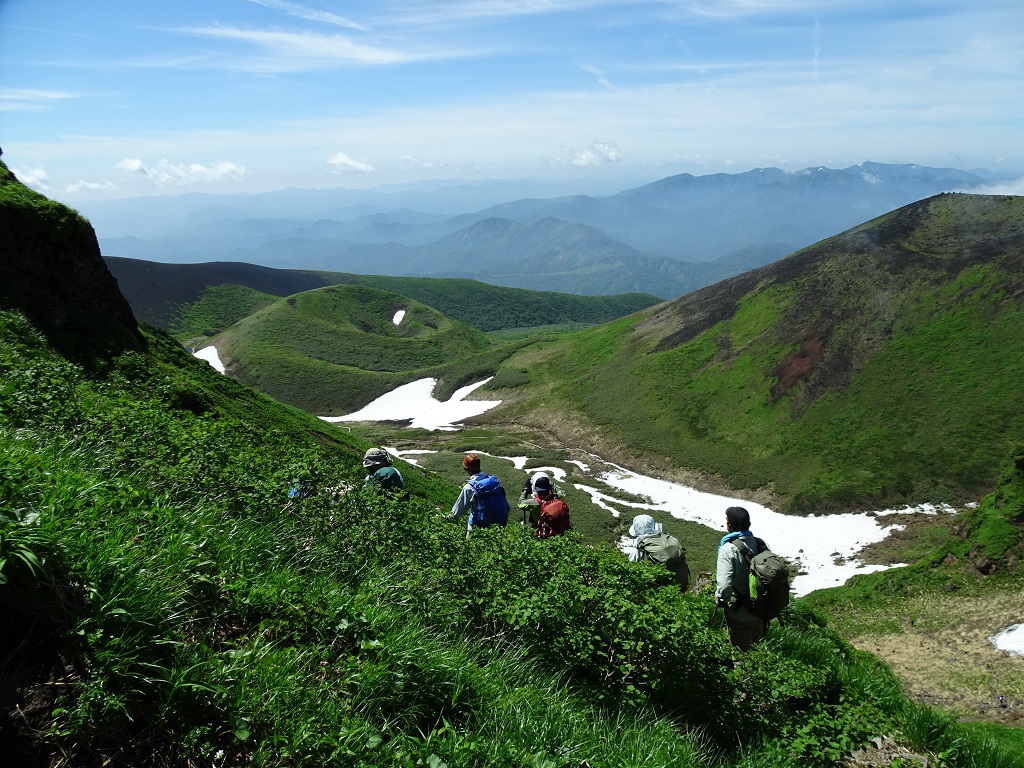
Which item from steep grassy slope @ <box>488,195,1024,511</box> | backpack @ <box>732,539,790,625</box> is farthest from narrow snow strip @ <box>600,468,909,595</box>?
backpack @ <box>732,539,790,625</box>

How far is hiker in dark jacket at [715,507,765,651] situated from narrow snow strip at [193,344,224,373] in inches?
5309

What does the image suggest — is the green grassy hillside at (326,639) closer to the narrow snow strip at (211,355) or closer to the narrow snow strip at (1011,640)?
the narrow snow strip at (1011,640)

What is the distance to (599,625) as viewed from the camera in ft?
25.9

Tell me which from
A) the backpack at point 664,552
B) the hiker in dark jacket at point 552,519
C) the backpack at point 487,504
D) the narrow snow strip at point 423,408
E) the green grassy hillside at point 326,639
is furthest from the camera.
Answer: the narrow snow strip at point 423,408

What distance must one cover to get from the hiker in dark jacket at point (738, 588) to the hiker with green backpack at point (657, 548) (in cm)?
112

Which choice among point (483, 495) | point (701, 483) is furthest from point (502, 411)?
point (483, 495)

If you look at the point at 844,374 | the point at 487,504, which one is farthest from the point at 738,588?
the point at 844,374

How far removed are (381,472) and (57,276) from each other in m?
20.1

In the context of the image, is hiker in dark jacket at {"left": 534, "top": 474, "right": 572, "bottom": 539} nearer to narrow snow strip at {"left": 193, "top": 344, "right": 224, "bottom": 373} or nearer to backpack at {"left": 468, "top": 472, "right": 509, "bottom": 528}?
backpack at {"left": 468, "top": 472, "right": 509, "bottom": 528}

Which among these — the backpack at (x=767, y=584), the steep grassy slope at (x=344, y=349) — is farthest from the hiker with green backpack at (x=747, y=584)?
the steep grassy slope at (x=344, y=349)

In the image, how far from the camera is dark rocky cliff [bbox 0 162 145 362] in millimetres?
20984

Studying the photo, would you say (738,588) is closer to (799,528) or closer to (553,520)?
(553,520)

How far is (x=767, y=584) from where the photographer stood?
944cm

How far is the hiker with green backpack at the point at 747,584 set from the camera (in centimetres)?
947
